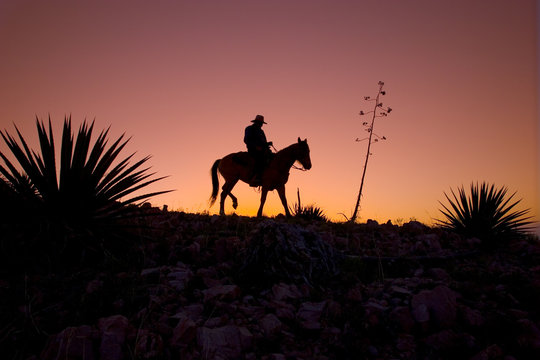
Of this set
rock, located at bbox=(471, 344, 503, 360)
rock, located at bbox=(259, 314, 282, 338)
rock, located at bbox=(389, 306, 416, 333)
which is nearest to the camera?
rock, located at bbox=(471, 344, 503, 360)

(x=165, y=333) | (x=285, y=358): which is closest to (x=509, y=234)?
(x=285, y=358)

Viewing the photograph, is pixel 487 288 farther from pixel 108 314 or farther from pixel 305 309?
pixel 108 314

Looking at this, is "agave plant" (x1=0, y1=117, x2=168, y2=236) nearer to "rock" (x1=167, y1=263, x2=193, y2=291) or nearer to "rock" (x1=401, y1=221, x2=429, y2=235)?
"rock" (x1=167, y1=263, x2=193, y2=291)

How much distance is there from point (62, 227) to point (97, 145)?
49.9 inches

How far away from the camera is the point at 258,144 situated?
41.0 ft

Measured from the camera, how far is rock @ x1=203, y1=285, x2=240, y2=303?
159 inches

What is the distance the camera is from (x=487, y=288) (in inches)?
175

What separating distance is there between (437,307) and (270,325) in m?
1.53

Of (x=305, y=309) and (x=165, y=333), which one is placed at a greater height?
(x=305, y=309)

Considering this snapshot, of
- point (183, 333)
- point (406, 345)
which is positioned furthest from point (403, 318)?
point (183, 333)

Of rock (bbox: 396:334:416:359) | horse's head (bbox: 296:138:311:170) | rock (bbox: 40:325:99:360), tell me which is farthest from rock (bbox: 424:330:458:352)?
horse's head (bbox: 296:138:311:170)

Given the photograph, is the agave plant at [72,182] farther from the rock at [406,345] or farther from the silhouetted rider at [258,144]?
the silhouetted rider at [258,144]

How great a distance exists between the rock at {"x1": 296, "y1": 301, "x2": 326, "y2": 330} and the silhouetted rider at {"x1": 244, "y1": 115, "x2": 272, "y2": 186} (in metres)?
8.84

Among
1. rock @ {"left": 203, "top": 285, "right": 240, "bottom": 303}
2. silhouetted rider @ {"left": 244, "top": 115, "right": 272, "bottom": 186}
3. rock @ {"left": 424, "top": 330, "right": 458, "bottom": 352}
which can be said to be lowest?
rock @ {"left": 424, "top": 330, "right": 458, "bottom": 352}
